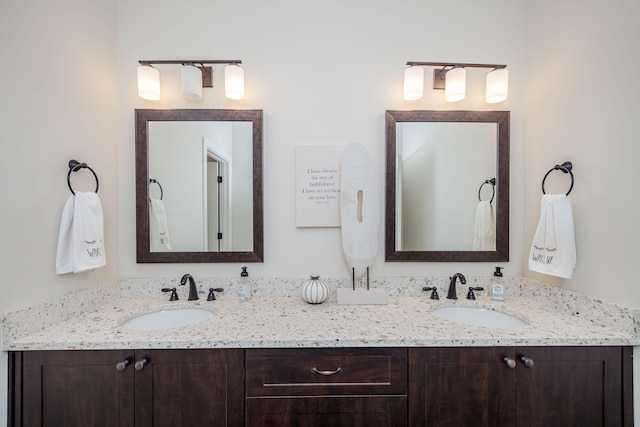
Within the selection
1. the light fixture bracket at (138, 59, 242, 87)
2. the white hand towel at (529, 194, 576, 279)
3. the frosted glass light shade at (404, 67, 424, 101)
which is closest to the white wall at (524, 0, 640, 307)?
the white hand towel at (529, 194, 576, 279)

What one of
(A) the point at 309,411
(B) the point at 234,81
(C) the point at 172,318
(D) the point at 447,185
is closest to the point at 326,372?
(A) the point at 309,411

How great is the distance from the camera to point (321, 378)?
108 cm

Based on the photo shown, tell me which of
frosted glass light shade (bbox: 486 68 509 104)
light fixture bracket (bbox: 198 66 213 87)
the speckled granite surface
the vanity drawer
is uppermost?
light fixture bracket (bbox: 198 66 213 87)

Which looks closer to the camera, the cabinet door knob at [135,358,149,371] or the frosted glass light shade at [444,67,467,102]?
the cabinet door knob at [135,358,149,371]

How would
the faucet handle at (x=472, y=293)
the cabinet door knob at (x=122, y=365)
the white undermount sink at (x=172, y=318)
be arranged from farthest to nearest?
the faucet handle at (x=472, y=293) < the white undermount sink at (x=172, y=318) < the cabinet door knob at (x=122, y=365)

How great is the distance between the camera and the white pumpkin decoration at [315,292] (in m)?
1.46

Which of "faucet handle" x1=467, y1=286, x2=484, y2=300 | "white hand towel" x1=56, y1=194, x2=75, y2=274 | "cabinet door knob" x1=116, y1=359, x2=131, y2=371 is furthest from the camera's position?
"faucet handle" x1=467, y1=286, x2=484, y2=300

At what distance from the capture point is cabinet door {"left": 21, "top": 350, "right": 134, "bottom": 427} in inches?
42.1

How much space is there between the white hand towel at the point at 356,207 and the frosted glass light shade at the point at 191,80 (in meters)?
0.88

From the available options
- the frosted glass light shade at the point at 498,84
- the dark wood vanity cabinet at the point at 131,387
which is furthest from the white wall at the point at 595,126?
the dark wood vanity cabinet at the point at 131,387

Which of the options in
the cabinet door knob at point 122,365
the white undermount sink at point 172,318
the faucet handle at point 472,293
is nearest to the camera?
the cabinet door knob at point 122,365

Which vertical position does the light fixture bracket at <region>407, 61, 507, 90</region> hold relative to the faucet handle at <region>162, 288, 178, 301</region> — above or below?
above

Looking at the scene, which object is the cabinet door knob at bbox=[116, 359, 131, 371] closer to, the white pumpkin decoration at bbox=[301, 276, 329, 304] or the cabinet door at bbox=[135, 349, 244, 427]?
the cabinet door at bbox=[135, 349, 244, 427]

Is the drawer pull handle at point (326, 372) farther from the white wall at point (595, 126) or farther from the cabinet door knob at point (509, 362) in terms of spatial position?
the white wall at point (595, 126)
